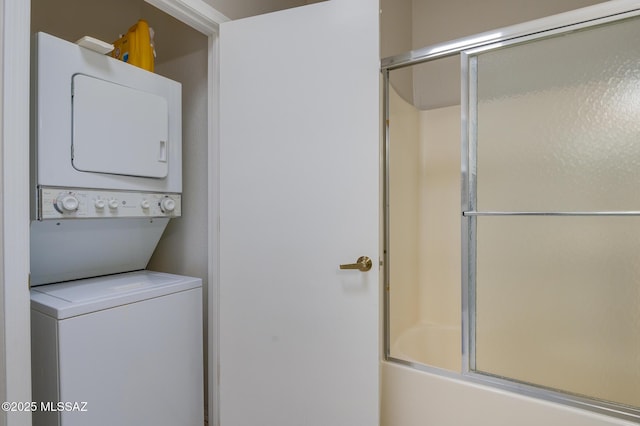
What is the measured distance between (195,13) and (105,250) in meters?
1.21

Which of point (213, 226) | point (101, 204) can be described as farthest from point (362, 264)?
point (101, 204)

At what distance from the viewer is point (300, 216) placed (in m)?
1.48

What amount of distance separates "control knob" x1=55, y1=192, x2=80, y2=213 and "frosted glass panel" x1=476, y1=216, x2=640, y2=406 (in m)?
1.72

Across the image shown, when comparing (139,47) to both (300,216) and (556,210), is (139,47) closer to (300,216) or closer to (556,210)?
(300,216)

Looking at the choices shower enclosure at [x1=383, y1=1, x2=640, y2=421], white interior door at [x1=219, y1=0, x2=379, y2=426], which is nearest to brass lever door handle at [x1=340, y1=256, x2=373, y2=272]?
white interior door at [x1=219, y1=0, x2=379, y2=426]

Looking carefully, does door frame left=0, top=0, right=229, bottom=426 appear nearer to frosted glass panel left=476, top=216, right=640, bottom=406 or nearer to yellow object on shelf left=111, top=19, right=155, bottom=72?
yellow object on shelf left=111, top=19, right=155, bottom=72

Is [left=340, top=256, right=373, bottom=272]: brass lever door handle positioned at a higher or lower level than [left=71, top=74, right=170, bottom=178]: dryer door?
lower

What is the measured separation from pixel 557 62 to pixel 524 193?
2.07 ft

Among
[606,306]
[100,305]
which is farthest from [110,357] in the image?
[606,306]

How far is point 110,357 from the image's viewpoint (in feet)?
4.03

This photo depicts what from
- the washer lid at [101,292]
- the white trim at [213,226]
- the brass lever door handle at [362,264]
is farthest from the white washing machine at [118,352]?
the brass lever door handle at [362,264]

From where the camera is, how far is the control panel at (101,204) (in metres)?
1.24

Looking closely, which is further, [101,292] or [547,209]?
[547,209]

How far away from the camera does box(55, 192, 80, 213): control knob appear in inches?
49.7
